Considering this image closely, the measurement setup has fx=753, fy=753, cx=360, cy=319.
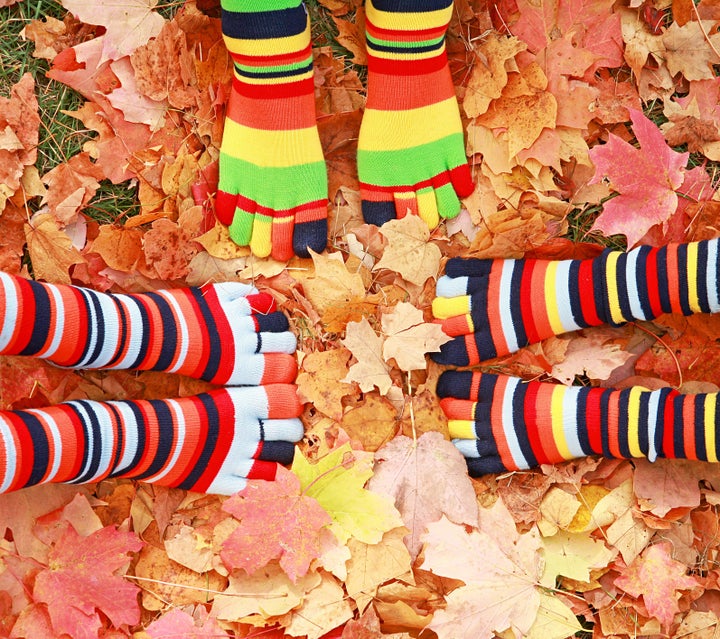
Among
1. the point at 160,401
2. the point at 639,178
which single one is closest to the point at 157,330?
the point at 160,401

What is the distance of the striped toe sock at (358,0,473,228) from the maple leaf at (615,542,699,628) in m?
0.78

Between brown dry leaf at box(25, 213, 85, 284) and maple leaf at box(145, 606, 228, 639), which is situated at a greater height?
brown dry leaf at box(25, 213, 85, 284)

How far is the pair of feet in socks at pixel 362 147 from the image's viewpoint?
1.48m

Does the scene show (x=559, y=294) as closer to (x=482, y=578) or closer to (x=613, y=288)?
(x=613, y=288)

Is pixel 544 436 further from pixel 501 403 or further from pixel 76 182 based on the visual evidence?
pixel 76 182

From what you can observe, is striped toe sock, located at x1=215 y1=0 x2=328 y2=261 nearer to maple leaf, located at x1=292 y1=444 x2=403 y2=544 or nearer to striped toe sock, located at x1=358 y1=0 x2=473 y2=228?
striped toe sock, located at x1=358 y1=0 x2=473 y2=228

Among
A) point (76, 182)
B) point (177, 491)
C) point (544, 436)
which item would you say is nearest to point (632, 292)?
point (544, 436)

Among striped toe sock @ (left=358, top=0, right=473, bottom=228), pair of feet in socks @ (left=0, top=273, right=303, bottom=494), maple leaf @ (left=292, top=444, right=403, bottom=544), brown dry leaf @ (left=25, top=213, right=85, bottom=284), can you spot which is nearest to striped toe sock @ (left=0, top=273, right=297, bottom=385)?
pair of feet in socks @ (left=0, top=273, right=303, bottom=494)

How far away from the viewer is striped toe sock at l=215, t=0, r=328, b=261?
1.45 meters

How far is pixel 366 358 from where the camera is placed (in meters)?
1.47

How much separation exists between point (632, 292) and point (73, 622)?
1.22m

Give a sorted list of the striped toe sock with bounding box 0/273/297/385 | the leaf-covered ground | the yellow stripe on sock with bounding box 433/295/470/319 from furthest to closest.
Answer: the yellow stripe on sock with bounding box 433/295/470/319 → the leaf-covered ground → the striped toe sock with bounding box 0/273/297/385

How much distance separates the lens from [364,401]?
149cm

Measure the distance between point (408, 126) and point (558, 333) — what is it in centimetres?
52
